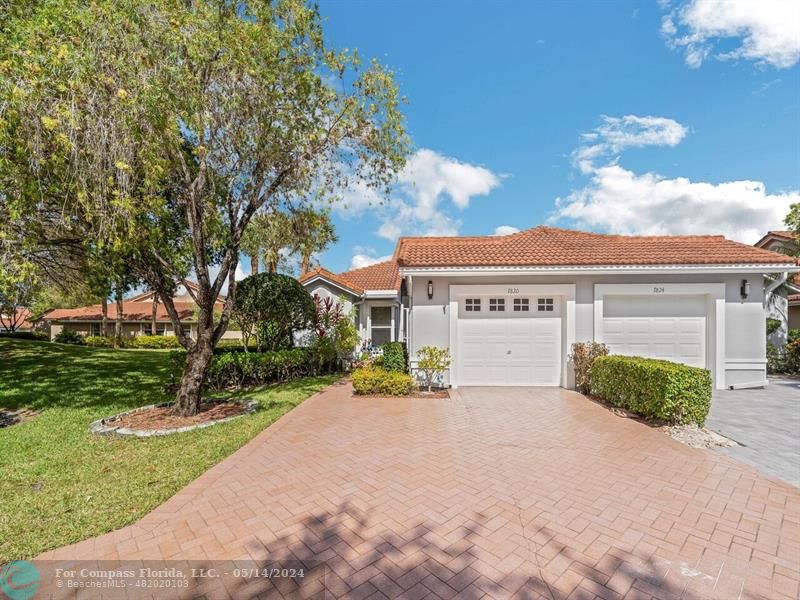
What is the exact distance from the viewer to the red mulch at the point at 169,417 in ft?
23.3

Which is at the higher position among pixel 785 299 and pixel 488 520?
pixel 785 299

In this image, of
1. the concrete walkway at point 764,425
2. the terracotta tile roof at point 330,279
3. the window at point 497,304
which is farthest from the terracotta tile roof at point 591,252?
the terracotta tile roof at point 330,279

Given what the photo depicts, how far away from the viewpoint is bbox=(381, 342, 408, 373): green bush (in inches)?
440

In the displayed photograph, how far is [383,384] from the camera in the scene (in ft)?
32.4

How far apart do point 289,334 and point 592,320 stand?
1035 centimetres

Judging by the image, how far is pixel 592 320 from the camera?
1018 cm

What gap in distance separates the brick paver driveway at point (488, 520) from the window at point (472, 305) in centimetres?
469

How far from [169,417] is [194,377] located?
91 cm

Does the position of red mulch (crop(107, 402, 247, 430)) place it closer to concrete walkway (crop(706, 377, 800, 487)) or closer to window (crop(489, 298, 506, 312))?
window (crop(489, 298, 506, 312))

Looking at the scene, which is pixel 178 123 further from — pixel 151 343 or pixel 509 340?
pixel 151 343

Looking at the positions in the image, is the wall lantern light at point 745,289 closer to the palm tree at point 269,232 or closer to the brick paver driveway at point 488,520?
the brick paver driveway at point 488,520

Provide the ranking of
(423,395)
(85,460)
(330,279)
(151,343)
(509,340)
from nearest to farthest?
(85,460)
(423,395)
(509,340)
(330,279)
(151,343)

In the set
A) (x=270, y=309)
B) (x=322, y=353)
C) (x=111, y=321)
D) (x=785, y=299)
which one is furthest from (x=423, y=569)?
(x=111, y=321)

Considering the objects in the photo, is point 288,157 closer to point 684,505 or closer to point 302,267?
point 684,505
